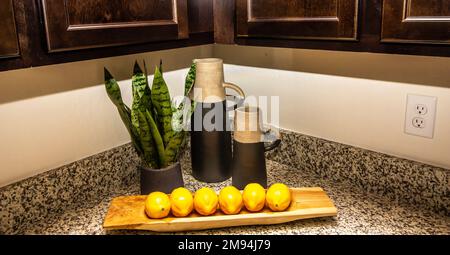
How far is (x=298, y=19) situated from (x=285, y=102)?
507 mm

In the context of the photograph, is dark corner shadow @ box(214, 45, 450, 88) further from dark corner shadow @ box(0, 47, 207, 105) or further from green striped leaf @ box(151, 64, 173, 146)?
green striped leaf @ box(151, 64, 173, 146)

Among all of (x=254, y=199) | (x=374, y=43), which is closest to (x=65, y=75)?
(x=254, y=199)

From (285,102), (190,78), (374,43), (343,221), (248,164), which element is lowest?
(343,221)

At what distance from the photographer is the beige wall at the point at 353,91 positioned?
102 cm

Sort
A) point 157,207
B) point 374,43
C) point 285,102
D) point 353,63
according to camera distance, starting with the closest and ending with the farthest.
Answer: point 374,43
point 157,207
point 353,63
point 285,102

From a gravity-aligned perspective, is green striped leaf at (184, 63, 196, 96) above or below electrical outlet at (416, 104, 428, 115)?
above

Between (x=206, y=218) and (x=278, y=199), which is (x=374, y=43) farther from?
(x=206, y=218)

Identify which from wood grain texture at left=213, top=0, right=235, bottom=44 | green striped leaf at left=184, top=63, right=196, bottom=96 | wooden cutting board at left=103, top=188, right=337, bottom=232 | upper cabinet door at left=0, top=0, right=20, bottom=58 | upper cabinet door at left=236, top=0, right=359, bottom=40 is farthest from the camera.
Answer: green striped leaf at left=184, top=63, right=196, bottom=96

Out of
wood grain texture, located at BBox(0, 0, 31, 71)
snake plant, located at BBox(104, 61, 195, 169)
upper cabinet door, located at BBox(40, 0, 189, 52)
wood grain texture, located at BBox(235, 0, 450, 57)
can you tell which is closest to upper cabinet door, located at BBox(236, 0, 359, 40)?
wood grain texture, located at BBox(235, 0, 450, 57)

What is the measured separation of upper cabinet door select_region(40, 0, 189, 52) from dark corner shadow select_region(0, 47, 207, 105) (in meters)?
0.30

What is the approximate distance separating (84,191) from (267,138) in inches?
24.6

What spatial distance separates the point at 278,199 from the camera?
97cm

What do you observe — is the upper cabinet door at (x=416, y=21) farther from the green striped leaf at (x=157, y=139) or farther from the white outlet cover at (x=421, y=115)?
the green striped leaf at (x=157, y=139)

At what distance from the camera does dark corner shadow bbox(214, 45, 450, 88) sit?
1.00 metres
